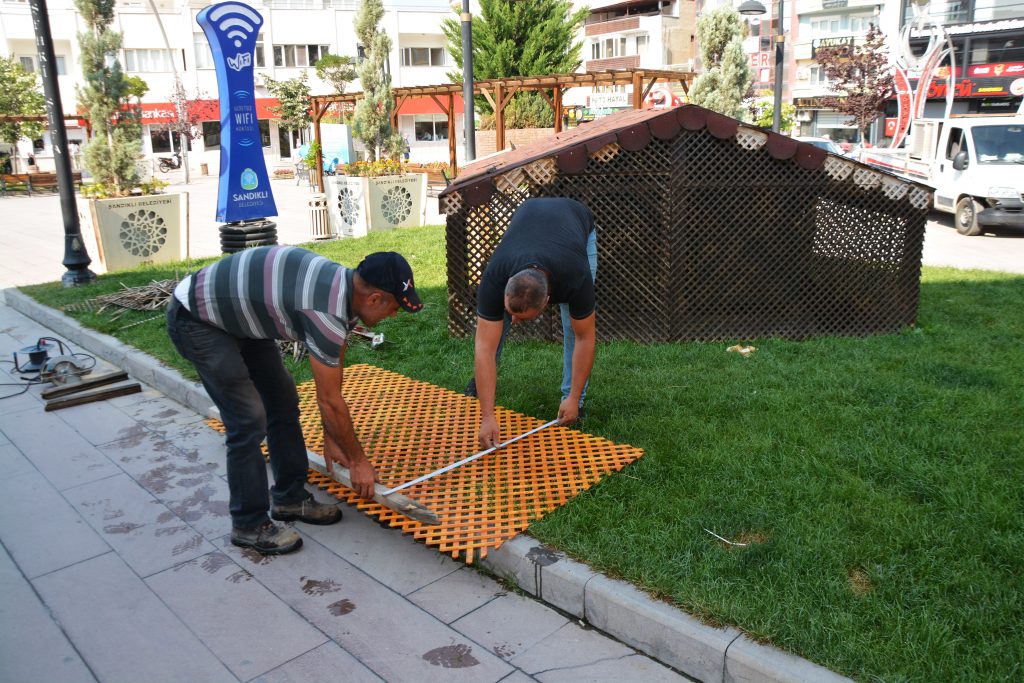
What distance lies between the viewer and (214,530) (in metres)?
4.23

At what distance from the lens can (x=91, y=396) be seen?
6.23 meters

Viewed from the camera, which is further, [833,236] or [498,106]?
[498,106]

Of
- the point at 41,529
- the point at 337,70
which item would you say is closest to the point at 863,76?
the point at 337,70

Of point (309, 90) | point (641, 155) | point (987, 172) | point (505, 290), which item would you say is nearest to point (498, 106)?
point (987, 172)

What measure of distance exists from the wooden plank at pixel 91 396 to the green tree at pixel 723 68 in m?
19.1

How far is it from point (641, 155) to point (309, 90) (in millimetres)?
44207


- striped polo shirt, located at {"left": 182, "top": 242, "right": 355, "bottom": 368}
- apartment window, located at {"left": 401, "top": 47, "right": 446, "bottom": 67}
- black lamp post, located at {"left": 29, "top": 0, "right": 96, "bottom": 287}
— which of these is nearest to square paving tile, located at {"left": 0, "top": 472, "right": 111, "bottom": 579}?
striped polo shirt, located at {"left": 182, "top": 242, "right": 355, "bottom": 368}

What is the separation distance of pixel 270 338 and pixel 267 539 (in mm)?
1013

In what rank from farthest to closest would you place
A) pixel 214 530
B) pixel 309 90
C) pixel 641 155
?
pixel 309 90 → pixel 641 155 → pixel 214 530

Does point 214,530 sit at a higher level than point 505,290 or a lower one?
lower

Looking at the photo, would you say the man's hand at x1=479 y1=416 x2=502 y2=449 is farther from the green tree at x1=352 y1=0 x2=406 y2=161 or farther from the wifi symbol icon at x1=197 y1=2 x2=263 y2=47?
the green tree at x1=352 y1=0 x2=406 y2=161

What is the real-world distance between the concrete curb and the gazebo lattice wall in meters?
3.56

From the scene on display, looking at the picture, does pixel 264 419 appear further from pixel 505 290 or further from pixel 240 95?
pixel 240 95

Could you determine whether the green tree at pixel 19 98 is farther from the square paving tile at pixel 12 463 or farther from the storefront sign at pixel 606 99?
the square paving tile at pixel 12 463
